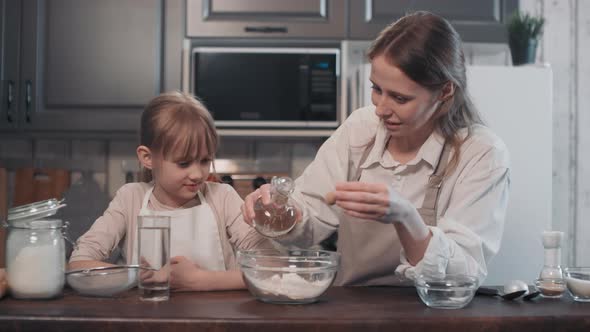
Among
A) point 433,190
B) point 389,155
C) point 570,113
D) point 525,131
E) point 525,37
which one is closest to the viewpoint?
point 433,190

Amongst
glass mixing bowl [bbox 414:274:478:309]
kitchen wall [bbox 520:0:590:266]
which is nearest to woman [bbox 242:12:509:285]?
glass mixing bowl [bbox 414:274:478:309]

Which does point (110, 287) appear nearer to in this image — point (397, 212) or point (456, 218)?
point (397, 212)

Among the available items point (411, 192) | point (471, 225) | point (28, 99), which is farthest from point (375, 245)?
point (28, 99)

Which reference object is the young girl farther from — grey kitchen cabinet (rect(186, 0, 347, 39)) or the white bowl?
grey kitchen cabinet (rect(186, 0, 347, 39))

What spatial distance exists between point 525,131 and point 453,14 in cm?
59

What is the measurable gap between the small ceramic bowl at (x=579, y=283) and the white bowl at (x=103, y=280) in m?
0.76

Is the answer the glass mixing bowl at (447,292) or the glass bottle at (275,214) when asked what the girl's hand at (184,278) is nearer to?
Result: the glass bottle at (275,214)

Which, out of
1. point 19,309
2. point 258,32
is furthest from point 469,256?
point 258,32

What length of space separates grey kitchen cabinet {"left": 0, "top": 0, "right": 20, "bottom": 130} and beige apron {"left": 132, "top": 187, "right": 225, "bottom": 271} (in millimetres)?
1482

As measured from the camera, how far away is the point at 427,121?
1620mm

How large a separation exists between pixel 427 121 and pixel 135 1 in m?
1.76

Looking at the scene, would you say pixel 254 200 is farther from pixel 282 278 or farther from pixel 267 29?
pixel 267 29

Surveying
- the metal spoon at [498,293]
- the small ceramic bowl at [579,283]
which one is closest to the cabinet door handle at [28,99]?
the metal spoon at [498,293]

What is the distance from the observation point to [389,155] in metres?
1.70
